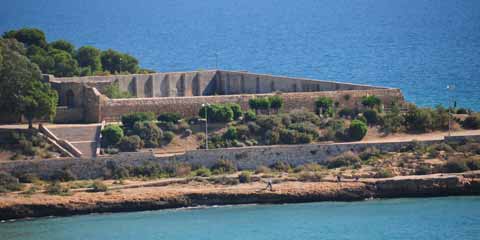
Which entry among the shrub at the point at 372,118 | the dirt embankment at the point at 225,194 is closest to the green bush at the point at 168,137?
the dirt embankment at the point at 225,194

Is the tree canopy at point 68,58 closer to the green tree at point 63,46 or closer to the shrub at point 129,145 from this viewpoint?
the green tree at point 63,46

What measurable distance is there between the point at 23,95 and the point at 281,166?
36.9 feet

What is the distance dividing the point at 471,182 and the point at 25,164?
16.0 metres

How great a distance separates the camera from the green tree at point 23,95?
69312mm

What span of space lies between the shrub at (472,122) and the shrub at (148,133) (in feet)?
39.9

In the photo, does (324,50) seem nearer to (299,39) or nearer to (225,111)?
(299,39)

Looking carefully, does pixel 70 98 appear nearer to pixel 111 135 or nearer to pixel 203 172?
pixel 111 135

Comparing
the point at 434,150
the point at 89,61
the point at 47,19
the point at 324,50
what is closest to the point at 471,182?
the point at 434,150

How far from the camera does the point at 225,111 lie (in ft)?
231

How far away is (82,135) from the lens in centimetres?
6850

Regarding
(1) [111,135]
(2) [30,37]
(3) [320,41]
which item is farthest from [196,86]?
(3) [320,41]

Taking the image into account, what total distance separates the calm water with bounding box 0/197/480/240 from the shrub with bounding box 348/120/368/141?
6609 millimetres

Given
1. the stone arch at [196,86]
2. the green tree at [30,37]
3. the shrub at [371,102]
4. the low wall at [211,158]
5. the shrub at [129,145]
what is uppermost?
the green tree at [30,37]

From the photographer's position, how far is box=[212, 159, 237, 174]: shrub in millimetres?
65137
